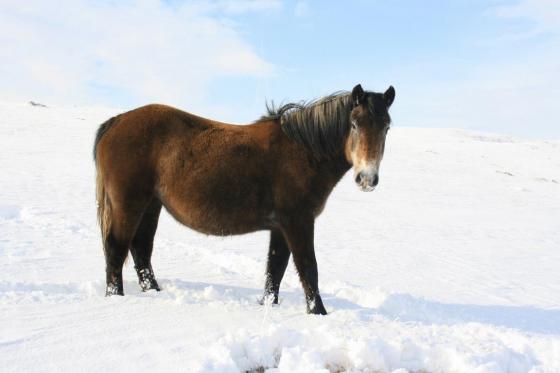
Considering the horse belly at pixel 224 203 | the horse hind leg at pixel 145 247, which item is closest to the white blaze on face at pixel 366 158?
the horse belly at pixel 224 203

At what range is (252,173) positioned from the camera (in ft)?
13.7

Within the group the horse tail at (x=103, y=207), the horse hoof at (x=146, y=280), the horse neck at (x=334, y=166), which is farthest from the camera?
the horse hoof at (x=146, y=280)

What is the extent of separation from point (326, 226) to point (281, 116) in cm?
629

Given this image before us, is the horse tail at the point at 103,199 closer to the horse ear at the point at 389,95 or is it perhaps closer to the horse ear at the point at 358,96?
the horse ear at the point at 358,96

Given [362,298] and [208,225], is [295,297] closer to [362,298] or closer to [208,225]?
[362,298]

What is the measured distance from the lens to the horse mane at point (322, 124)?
4.18 m

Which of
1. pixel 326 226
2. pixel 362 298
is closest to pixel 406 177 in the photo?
pixel 326 226

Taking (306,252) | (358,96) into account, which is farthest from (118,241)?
(358,96)

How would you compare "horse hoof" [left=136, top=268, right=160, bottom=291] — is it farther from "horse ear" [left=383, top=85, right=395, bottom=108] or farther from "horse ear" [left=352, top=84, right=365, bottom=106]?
"horse ear" [left=383, top=85, right=395, bottom=108]

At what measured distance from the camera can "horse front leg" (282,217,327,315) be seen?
407cm

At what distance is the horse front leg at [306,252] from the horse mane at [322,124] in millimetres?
656

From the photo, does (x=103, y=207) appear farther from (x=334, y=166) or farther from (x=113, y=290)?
(x=334, y=166)

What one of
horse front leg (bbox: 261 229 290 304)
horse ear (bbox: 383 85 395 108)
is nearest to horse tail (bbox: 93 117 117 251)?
horse front leg (bbox: 261 229 290 304)

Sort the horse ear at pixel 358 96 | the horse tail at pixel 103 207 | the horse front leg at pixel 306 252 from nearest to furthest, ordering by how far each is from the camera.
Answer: the horse ear at pixel 358 96, the horse front leg at pixel 306 252, the horse tail at pixel 103 207
